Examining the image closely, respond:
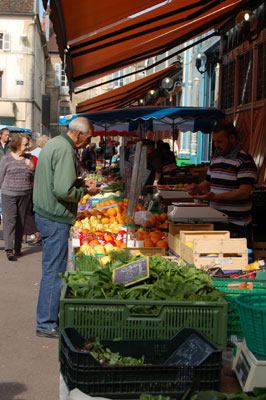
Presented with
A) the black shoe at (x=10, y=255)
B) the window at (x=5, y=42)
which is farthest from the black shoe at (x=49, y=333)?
the window at (x=5, y=42)

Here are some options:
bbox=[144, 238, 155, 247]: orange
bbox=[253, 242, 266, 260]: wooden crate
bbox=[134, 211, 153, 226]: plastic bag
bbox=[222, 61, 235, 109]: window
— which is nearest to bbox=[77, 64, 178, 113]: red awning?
bbox=[222, 61, 235, 109]: window

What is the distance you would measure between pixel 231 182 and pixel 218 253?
1331mm

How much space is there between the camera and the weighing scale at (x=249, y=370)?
2.49 m

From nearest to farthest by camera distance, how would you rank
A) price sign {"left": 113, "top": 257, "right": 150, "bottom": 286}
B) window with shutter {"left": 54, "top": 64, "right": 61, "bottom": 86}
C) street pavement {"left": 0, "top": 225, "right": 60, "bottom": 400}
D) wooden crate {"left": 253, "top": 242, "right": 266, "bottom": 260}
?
price sign {"left": 113, "top": 257, "right": 150, "bottom": 286}, street pavement {"left": 0, "top": 225, "right": 60, "bottom": 400}, wooden crate {"left": 253, "top": 242, "right": 266, "bottom": 260}, window with shutter {"left": 54, "top": 64, "right": 61, "bottom": 86}

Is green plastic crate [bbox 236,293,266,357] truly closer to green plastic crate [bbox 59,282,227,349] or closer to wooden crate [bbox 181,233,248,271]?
green plastic crate [bbox 59,282,227,349]

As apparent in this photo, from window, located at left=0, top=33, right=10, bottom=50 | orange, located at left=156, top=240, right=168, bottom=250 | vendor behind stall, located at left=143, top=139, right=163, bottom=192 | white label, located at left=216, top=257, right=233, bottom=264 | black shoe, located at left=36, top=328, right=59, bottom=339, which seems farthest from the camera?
window, located at left=0, top=33, right=10, bottom=50

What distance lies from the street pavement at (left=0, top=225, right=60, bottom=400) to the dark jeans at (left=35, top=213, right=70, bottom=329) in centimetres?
29

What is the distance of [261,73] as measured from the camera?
1248 centimetres

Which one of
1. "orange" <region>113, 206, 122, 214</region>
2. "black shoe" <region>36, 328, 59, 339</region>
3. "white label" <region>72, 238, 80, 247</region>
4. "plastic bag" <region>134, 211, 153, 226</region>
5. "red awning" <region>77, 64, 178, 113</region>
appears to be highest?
"red awning" <region>77, 64, 178, 113</region>

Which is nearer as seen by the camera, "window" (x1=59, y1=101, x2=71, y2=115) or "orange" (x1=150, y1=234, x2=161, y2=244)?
"orange" (x1=150, y1=234, x2=161, y2=244)

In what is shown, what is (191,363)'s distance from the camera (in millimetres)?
2615

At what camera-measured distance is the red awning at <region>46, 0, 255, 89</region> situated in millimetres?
6477

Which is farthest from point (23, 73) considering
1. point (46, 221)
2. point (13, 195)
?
point (46, 221)

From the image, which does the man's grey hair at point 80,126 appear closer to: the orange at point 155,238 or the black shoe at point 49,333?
the orange at point 155,238
